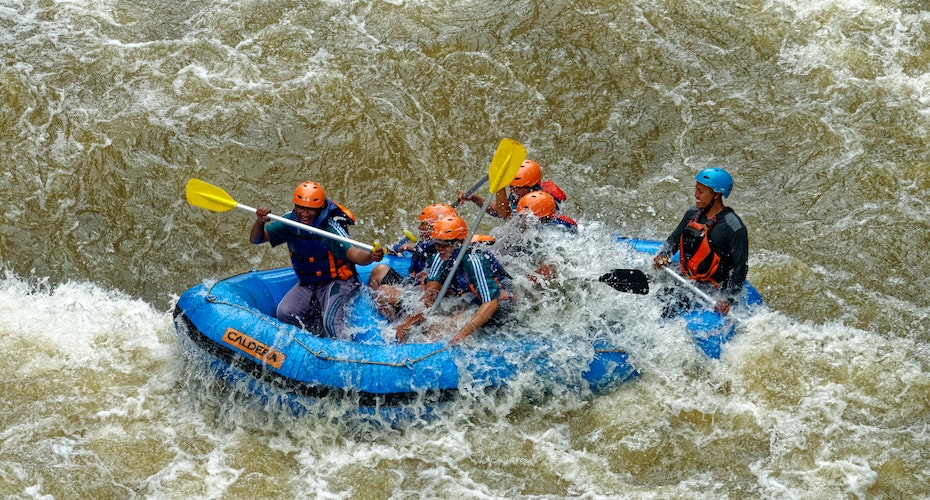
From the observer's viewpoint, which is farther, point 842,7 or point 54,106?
point 842,7

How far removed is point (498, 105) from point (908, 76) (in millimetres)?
4072

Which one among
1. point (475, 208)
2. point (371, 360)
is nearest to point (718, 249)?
point (371, 360)

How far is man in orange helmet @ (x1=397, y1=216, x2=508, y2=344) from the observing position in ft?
19.6

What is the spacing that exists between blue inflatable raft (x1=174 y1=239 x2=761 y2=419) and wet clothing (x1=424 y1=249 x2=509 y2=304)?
29 centimetres

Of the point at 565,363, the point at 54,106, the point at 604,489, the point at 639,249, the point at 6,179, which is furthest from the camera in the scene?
the point at 54,106

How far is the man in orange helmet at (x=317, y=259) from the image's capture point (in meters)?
6.32

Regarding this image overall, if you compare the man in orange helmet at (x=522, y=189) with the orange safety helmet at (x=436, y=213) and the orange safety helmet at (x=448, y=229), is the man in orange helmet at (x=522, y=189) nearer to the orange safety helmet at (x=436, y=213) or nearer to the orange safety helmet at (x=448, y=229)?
the orange safety helmet at (x=436, y=213)

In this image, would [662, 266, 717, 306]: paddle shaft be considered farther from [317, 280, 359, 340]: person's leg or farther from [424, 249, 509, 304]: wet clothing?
[317, 280, 359, 340]: person's leg


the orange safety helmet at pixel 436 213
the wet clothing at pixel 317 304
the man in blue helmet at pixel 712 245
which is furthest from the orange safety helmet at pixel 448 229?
the man in blue helmet at pixel 712 245

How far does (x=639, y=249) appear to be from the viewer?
709 cm

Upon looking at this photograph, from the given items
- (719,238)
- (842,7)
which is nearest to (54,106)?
(719,238)

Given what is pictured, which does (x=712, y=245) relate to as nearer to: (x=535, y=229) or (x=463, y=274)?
(x=535, y=229)

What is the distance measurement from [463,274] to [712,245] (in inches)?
64.9

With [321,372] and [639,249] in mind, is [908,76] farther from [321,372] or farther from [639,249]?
[321,372]
